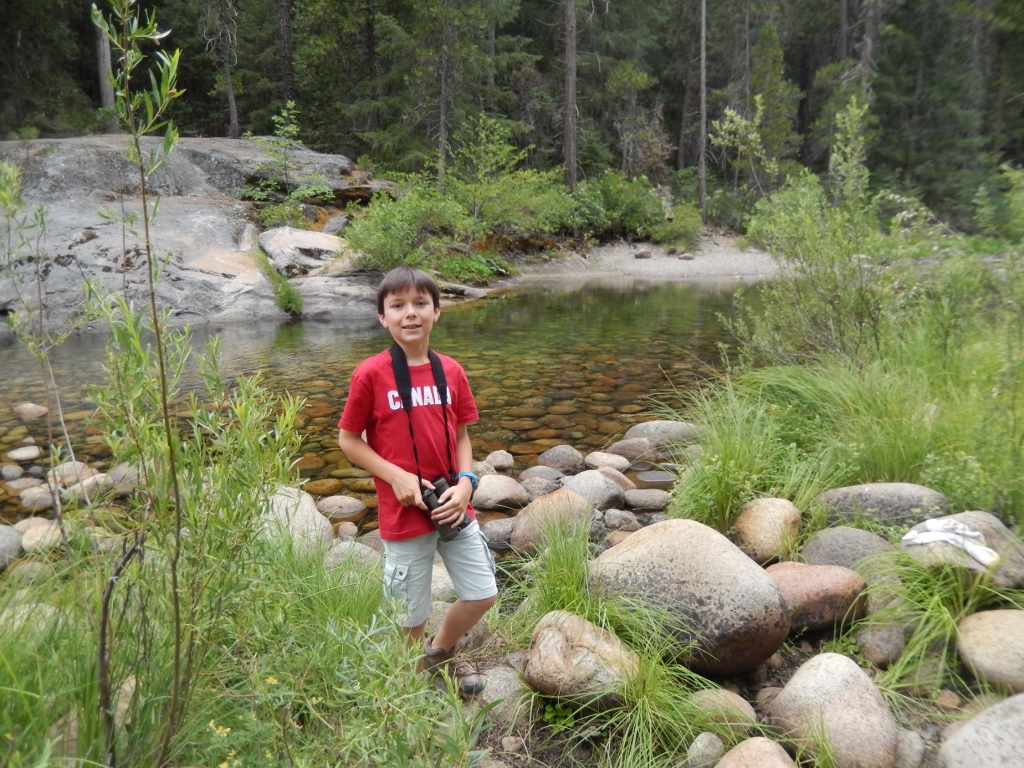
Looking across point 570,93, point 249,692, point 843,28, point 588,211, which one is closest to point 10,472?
point 249,692

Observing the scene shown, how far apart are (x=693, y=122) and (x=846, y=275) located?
106 ft

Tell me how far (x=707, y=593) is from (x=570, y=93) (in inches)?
943

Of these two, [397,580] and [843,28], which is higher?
[843,28]

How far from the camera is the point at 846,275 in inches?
190

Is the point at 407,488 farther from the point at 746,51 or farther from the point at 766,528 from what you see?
the point at 746,51

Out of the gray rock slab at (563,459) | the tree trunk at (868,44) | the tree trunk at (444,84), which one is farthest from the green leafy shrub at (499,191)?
the gray rock slab at (563,459)

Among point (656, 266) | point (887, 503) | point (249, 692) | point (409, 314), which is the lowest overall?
point (887, 503)

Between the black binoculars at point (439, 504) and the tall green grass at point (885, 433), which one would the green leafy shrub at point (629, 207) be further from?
the black binoculars at point (439, 504)

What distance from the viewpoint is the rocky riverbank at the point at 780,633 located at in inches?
80.5

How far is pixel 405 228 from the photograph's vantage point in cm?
1412

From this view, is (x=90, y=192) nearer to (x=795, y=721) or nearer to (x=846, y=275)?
(x=846, y=275)

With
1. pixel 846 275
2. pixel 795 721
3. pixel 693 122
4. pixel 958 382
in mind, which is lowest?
pixel 795 721

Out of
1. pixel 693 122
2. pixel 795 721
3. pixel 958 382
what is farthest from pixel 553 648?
pixel 693 122

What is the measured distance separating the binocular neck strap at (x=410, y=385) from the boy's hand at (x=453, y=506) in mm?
102
